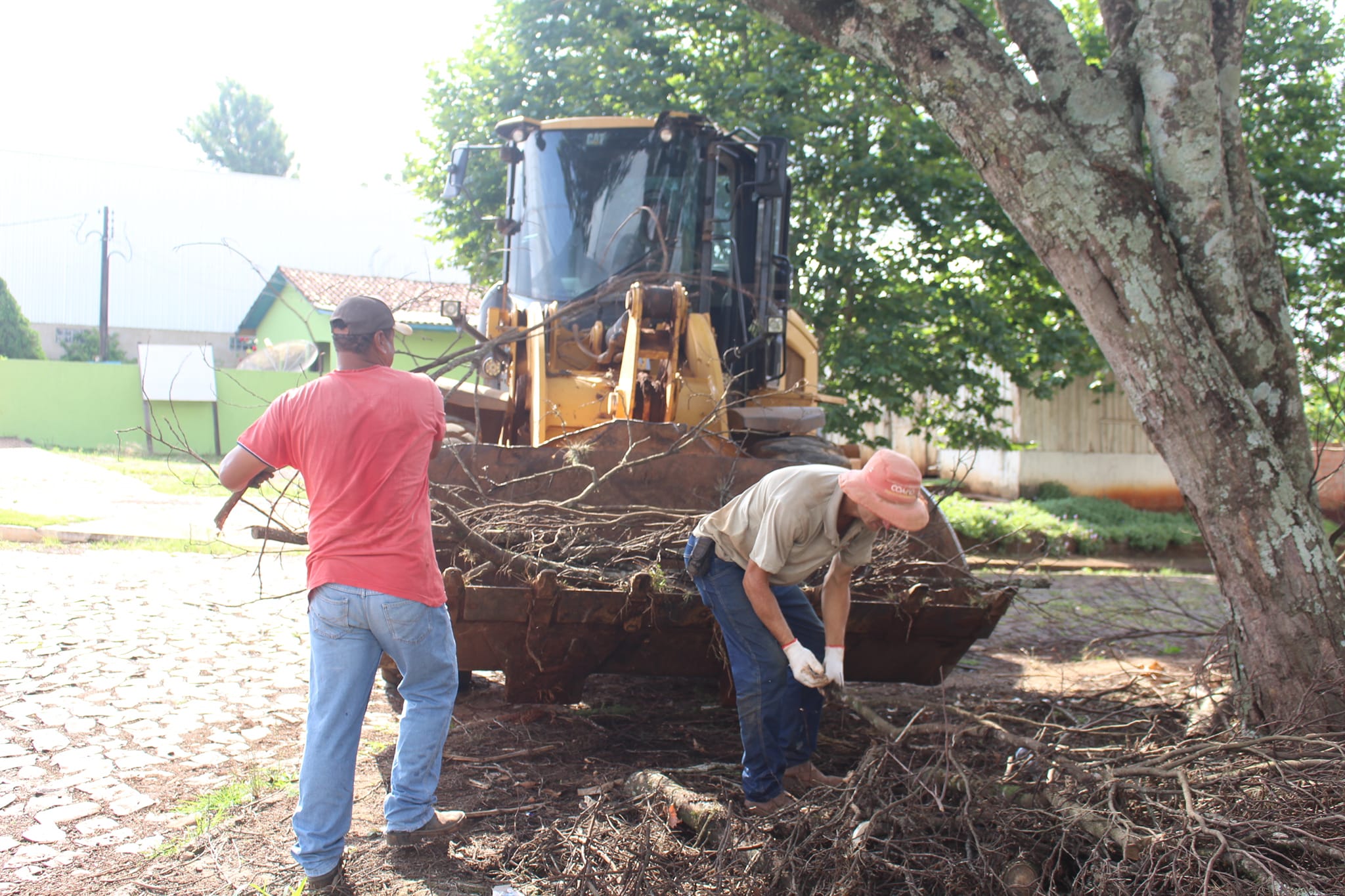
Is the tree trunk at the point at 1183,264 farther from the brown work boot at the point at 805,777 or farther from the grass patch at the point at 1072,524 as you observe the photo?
the grass patch at the point at 1072,524

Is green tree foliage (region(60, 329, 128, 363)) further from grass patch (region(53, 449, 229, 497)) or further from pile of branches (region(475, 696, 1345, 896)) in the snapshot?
pile of branches (region(475, 696, 1345, 896))

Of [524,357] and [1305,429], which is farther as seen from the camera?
[524,357]

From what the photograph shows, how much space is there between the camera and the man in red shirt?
Answer: 3320 mm

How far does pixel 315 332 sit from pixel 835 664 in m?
24.5

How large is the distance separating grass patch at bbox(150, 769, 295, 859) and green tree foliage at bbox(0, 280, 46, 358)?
28768 millimetres

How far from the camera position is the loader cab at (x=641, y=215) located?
6336 millimetres

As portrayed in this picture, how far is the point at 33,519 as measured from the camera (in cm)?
1149

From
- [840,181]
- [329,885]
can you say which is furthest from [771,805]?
[840,181]

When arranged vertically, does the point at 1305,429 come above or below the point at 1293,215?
below

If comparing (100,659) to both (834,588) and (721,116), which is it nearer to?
(834,588)

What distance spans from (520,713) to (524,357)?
2182 mm

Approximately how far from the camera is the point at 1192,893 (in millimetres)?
2949

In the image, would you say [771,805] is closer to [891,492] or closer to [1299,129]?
[891,492]

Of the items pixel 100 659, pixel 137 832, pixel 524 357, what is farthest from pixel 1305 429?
pixel 100 659
